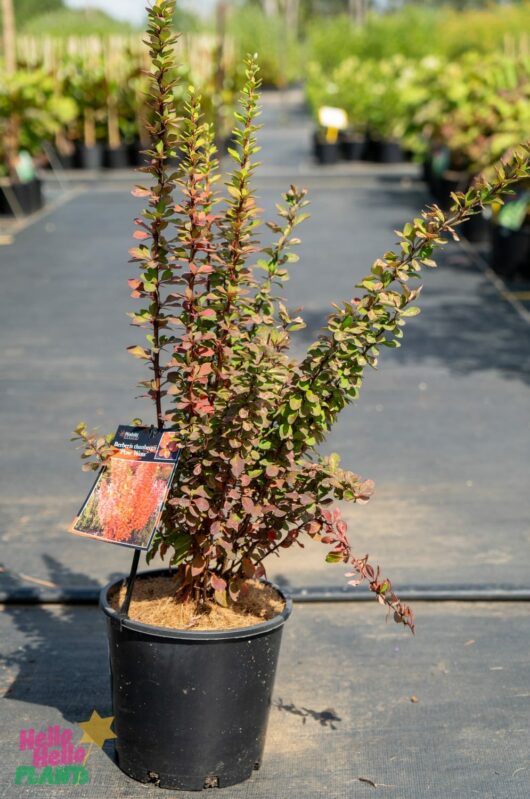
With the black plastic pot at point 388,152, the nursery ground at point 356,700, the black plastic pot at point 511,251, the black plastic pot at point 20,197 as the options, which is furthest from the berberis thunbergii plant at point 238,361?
the black plastic pot at point 388,152

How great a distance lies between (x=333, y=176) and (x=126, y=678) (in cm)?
1590

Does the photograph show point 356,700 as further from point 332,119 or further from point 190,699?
point 332,119

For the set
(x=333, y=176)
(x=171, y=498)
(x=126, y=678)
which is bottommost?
(x=333, y=176)

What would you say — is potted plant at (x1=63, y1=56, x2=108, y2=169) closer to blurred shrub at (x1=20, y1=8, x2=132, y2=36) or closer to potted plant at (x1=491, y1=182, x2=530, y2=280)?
potted plant at (x1=491, y1=182, x2=530, y2=280)

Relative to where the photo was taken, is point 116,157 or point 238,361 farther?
point 116,157

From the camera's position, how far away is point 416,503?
520 cm

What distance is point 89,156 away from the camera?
1948 cm

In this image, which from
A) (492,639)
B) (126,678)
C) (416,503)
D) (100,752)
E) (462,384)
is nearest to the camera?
(126,678)

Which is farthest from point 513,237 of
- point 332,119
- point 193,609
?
point 332,119

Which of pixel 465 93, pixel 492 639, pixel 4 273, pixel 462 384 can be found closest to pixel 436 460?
pixel 462 384

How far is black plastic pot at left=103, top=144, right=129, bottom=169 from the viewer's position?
1941 cm

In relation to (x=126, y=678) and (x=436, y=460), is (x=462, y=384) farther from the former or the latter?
(x=126, y=678)

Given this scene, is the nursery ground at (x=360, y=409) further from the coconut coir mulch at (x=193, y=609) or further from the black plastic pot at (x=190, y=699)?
the black plastic pot at (x=190, y=699)

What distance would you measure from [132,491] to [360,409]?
393 centimetres
